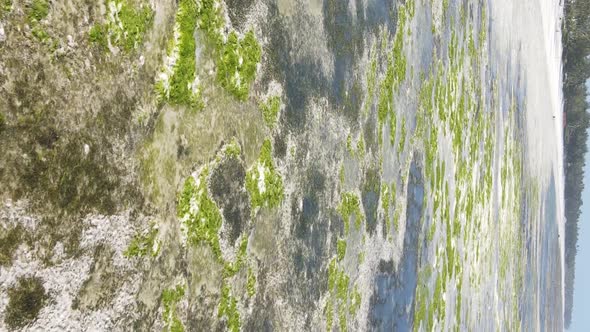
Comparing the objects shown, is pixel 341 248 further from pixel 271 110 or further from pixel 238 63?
pixel 238 63

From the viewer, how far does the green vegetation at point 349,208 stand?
2.31 metres

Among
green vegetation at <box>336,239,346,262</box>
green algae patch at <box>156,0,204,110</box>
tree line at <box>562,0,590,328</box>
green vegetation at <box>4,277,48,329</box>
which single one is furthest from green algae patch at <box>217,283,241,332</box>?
tree line at <box>562,0,590,328</box>

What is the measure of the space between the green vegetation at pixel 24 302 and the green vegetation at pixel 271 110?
83 centimetres

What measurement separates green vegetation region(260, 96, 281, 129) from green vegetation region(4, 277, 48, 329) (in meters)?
0.83

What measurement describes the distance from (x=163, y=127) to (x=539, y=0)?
27.8 feet

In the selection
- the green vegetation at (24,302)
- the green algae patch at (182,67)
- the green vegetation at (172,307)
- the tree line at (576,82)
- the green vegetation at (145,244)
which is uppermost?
the tree line at (576,82)

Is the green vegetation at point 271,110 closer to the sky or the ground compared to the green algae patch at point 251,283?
closer to the sky

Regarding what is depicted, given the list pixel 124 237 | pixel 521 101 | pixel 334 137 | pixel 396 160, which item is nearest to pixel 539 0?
pixel 521 101

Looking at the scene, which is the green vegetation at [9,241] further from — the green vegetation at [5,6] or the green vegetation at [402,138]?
the green vegetation at [402,138]

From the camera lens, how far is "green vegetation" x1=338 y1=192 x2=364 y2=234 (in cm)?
231

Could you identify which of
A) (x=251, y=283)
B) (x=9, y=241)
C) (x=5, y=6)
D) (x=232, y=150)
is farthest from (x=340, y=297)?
(x=5, y=6)

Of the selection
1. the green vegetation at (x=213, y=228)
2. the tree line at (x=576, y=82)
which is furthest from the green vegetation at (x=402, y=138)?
the tree line at (x=576, y=82)

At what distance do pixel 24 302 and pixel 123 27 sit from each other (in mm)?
462

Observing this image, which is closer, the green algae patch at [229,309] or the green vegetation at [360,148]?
the green algae patch at [229,309]
